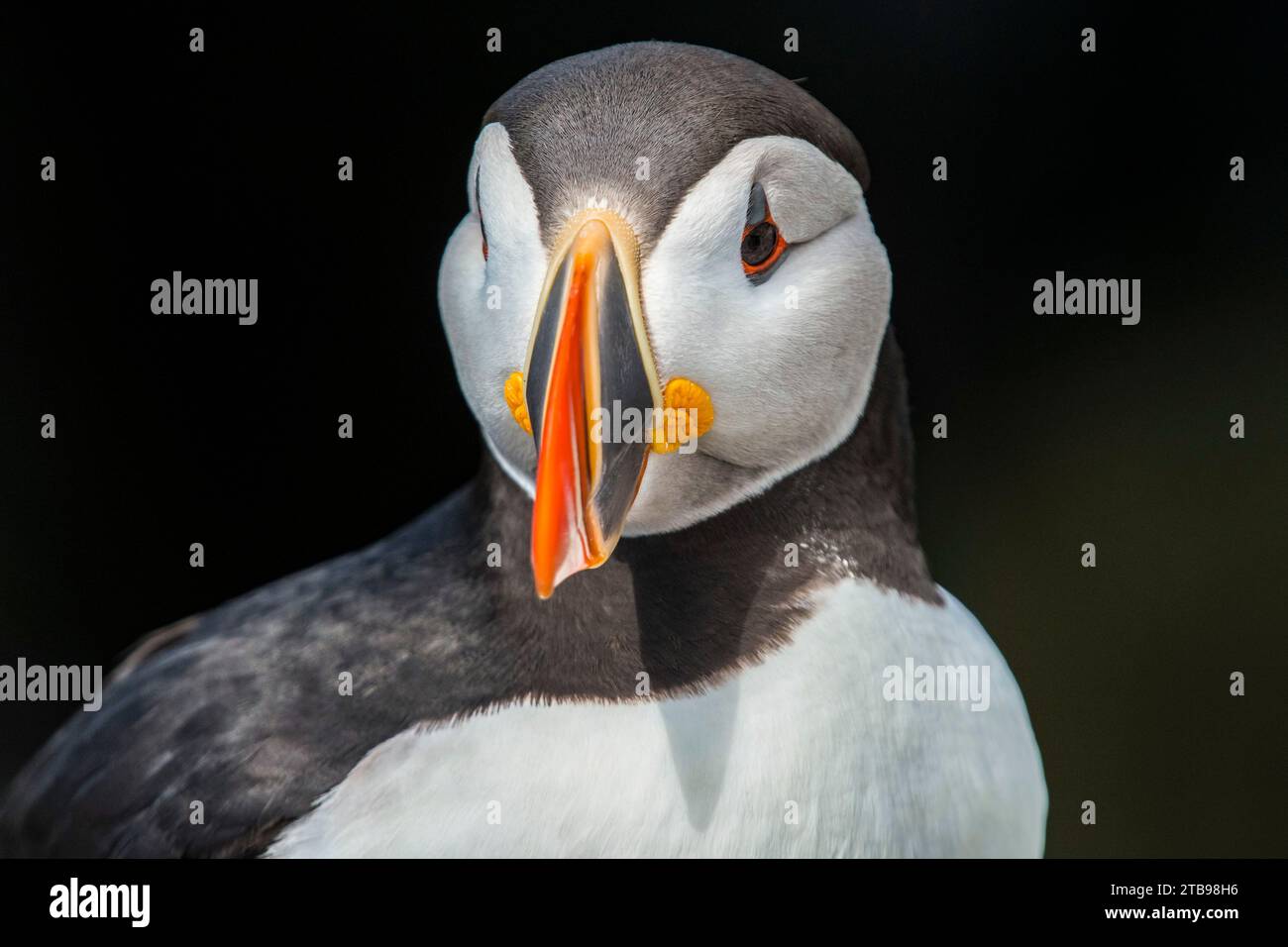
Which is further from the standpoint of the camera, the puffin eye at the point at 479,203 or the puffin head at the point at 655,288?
the puffin eye at the point at 479,203

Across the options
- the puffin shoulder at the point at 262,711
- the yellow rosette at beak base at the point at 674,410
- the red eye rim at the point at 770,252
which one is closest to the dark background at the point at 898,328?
the puffin shoulder at the point at 262,711

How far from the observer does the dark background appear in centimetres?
402

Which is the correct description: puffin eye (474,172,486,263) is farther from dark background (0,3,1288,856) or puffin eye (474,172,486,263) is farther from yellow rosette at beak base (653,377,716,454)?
dark background (0,3,1288,856)

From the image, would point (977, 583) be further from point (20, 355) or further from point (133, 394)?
point (20, 355)

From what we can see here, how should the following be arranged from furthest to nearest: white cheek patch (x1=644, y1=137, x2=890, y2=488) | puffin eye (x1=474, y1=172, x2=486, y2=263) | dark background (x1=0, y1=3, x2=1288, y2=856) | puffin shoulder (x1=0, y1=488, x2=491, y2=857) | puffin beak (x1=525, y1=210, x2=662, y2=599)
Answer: dark background (x1=0, y1=3, x2=1288, y2=856) → puffin shoulder (x1=0, y1=488, x2=491, y2=857) → puffin eye (x1=474, y1=172, x2=486, y2=263) → white cheek patch (x1=644, y1=137, x2=890, y2=488) → puffin beak (x1=525, y1=210, x2=662, y2=599)

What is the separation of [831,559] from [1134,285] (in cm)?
246

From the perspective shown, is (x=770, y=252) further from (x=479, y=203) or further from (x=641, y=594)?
(x=641, y=594)

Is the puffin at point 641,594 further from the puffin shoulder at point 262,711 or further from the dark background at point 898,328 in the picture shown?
the dark background at point 898,328

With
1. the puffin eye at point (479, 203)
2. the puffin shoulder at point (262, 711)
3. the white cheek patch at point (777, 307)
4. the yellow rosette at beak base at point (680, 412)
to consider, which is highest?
the puffin eye at point (479, 203)

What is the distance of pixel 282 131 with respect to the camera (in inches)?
161

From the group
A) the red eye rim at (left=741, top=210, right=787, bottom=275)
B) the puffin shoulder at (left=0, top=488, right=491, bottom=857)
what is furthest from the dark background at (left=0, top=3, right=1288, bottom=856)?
the red eye rim at (left=741, top=210, right=787, bottom=275)

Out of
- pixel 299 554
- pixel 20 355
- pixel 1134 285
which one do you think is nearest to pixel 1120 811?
pixel 1134 285

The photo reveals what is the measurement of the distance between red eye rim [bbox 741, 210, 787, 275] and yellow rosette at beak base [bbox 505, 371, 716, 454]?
0.69ft

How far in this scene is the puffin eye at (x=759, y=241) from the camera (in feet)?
6.93
